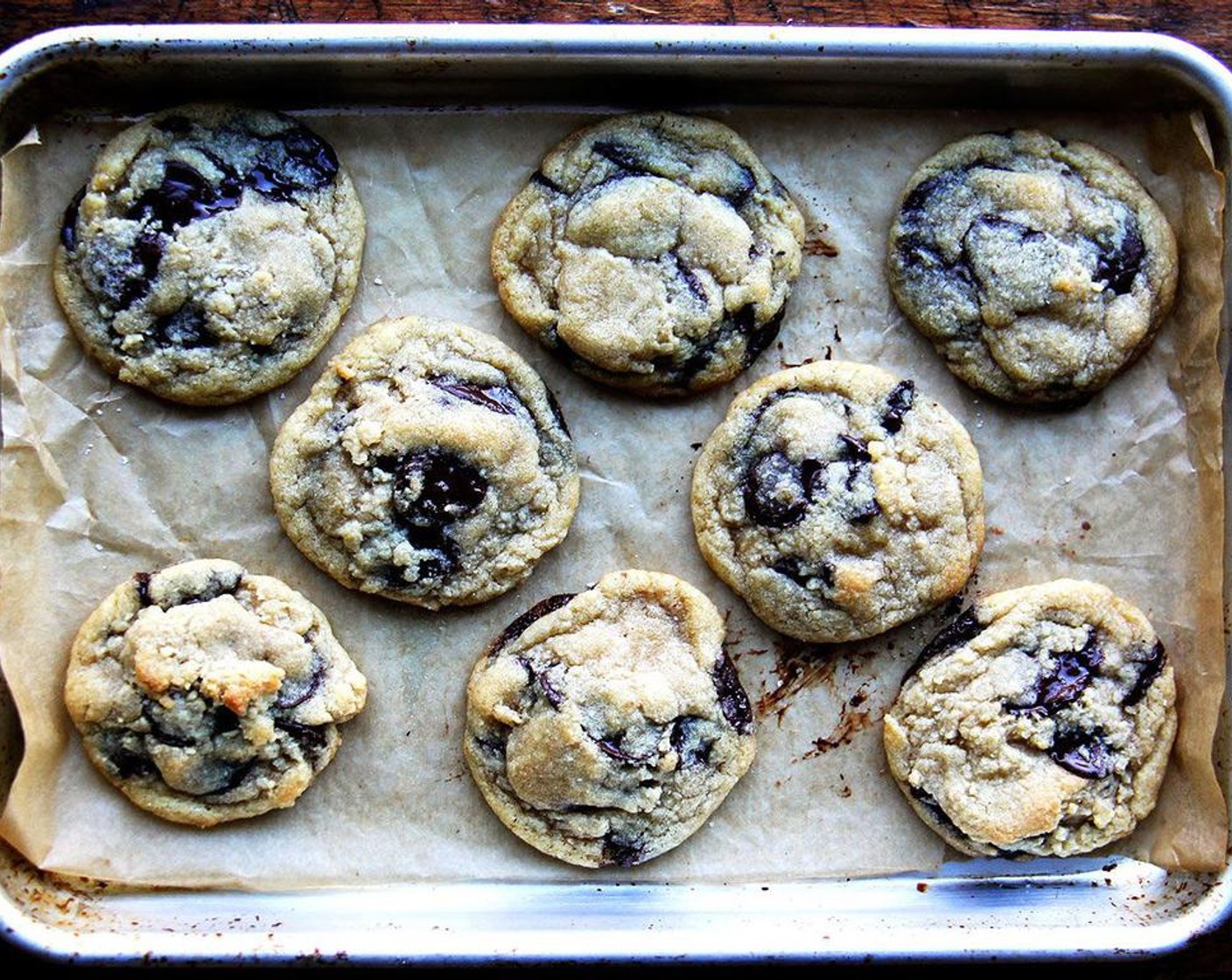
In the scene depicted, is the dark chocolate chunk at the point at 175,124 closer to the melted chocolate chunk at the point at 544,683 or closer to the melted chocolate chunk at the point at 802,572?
the melted chocolate chunk at the point at 544,683

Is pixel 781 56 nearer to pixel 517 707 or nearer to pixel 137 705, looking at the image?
pixel 517 707

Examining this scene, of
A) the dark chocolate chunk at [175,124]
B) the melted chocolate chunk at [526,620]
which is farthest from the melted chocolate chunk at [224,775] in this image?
the dark chocolate chunk at [175,124]

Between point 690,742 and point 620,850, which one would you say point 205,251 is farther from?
point 620,850

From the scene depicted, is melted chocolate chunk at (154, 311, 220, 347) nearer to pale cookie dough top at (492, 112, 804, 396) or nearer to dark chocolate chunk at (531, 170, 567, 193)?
pale cookie dough top at (492, 112, 804, 396)

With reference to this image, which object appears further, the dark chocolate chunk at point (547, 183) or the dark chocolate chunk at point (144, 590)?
the dark chocolate chunk at point (547, 183)

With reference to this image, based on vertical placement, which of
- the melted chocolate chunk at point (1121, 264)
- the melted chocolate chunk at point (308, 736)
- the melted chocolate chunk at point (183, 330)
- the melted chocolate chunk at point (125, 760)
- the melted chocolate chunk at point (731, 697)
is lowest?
the melted chocolate chunk at point (125, 760)

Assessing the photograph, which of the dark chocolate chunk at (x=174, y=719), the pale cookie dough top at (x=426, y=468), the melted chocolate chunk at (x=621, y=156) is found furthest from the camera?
the melted chocolate chunk at (x=621, y=156)

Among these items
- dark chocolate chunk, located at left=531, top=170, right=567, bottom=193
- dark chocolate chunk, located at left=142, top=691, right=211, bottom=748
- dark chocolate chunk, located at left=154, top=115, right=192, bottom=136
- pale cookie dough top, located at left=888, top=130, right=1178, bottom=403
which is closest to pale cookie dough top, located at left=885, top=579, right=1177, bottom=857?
pale cookie dough top, located at left=888, top=130, right=1178, bottom=403
